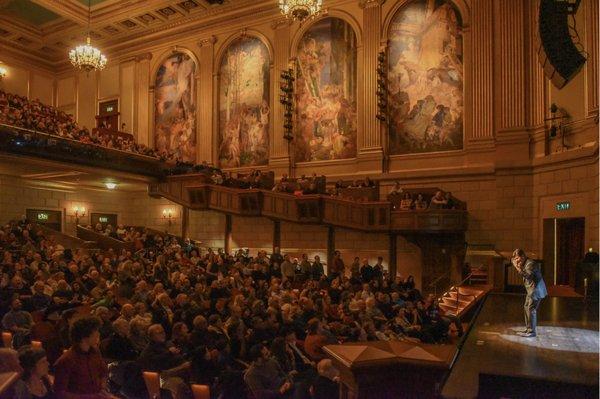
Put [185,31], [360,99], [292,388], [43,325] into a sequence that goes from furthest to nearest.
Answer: [185,31], [360,99], [43,325], [292,388]

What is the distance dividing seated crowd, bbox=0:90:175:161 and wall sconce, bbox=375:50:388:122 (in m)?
8.23

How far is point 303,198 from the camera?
1511 centimetres

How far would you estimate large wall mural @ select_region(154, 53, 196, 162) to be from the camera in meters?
21.2

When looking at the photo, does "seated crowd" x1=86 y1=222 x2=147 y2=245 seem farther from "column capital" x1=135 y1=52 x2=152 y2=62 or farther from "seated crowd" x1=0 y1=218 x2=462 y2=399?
"column capital" x1=135 y1=52 x2=152 y2=62

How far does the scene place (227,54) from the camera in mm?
20484

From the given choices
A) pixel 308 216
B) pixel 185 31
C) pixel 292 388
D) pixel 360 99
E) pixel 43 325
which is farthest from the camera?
pixel 185 31

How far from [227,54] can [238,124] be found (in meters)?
3.11

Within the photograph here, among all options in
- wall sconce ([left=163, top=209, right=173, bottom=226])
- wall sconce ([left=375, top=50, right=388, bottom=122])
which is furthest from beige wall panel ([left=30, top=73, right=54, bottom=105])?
wall sconce ([left=375, top=50, right=388, bottom=122])

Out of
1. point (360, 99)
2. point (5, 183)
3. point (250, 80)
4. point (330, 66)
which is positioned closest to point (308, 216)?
point (360, 99)

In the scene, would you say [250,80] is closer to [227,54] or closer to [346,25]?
[227,54]

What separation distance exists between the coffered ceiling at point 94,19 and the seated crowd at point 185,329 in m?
13.4

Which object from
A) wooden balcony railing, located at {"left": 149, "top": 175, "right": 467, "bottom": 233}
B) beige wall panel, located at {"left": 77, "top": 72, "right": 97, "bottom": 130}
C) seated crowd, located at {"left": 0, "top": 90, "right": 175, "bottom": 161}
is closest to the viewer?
wooden balcony railing, located at {"left": 149, "top": 175, "right": 467, "bottom": 233}

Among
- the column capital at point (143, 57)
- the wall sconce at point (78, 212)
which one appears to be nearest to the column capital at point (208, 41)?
the column capital at point (143, 57)

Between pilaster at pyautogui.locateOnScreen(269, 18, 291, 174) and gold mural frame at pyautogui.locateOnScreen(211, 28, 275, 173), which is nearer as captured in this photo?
pilaster at pyautogui.locateOnScreen(269, 18, 291, 174)
